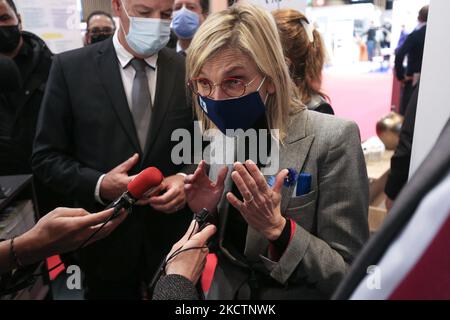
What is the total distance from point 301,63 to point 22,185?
117 cm

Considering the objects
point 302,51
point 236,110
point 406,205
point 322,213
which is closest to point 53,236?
point 236,110

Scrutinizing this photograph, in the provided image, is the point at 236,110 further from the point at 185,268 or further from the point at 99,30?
the point at 99,30

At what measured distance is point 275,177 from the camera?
92 centimetres

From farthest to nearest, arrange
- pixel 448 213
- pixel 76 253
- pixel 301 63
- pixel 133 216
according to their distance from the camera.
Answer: pixel 301 63 → pixel 133 216 → pixel 76 253 → pixel 448 213

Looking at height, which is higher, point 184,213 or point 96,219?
point 96,219

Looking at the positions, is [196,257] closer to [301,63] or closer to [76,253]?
[76,253]

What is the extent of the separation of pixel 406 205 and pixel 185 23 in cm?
140

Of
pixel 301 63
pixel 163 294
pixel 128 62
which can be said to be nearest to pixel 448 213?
pixel 163 294

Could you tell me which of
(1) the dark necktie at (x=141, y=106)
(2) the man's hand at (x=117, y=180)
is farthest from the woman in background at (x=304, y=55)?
(2) the man's hand at (x=117, y=180)

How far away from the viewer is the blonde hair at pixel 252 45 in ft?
3.00

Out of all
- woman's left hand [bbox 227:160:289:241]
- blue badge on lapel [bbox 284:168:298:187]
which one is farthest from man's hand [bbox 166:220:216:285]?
blue badge on lapel [bbox 284:168:298:187]

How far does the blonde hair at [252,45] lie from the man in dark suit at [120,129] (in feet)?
0.86

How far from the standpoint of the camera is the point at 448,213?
0.76ft

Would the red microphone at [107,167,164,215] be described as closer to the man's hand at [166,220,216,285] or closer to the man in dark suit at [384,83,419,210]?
the man's hand at [166,220,216,285]
